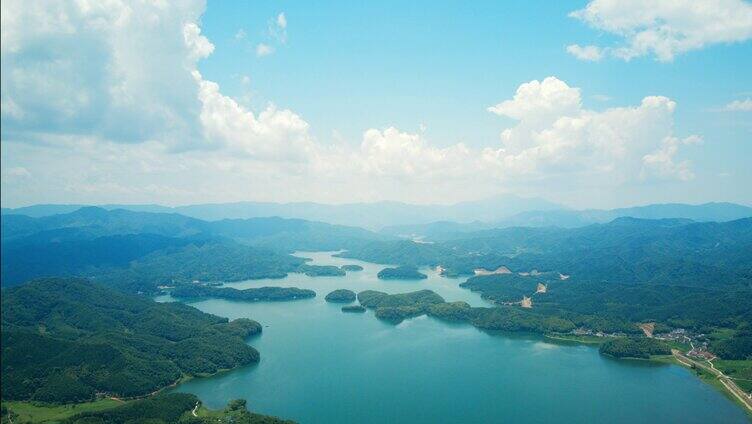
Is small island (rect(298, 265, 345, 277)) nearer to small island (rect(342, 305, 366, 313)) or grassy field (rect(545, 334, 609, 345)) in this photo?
small island (rect(342, 305, 366, 313))

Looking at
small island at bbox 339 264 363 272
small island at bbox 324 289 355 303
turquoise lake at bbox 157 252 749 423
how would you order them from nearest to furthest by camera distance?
turquoise lake at bbox 157 252 749 423 < small island at bbox 324 289 355 303 < small island at bbox 339 264 363 272

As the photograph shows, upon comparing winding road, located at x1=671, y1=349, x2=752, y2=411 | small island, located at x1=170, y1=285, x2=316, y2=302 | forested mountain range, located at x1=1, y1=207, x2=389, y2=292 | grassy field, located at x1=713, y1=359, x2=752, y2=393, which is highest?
forested mountain range, located at x1=1, y1=207, x2=389, y2=292

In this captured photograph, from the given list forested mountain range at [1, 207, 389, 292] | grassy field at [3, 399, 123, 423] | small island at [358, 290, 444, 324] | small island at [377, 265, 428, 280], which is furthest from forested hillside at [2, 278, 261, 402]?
small island at [377, 265, 428, 280]

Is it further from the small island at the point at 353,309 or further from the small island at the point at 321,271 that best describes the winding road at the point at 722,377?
the small island at the point at 321,271

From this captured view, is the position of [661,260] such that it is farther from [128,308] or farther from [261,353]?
[128,308]

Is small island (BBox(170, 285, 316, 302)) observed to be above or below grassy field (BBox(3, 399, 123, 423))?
below

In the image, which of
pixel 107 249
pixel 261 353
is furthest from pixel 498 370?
pixel 107 249

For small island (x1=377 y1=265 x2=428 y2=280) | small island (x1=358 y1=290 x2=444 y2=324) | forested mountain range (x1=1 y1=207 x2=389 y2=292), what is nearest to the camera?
small island (x1=358 y1=290 x2=444 y2=324)
